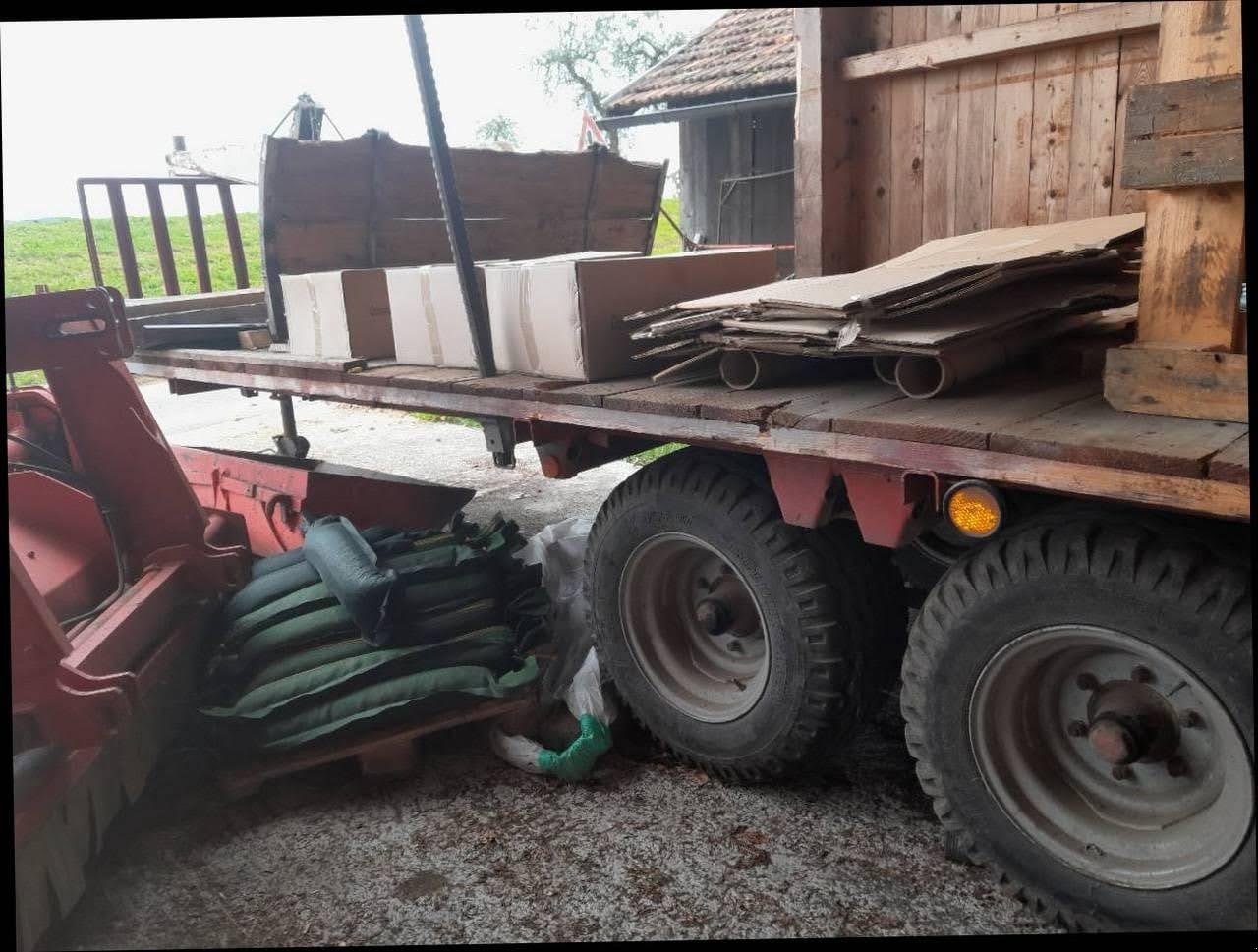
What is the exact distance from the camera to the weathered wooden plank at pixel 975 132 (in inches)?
122

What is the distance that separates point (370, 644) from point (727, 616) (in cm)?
116


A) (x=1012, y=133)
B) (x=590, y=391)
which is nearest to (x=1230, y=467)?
(x=590, y=391)

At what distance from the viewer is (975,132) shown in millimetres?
3213

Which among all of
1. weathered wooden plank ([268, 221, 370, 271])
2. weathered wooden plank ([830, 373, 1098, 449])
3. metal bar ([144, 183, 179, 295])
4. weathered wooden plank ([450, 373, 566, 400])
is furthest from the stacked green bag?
metal bar ([144, 183, 179, 295])

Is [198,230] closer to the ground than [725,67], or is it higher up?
closer to the ground

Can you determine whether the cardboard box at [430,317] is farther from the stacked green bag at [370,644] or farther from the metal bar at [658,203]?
the metal bar at [658,203]

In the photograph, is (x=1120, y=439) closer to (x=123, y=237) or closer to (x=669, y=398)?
(x=669, y=398)

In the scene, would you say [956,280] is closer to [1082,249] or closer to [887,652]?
[1082,249]

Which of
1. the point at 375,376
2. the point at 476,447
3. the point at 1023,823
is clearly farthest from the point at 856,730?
the point at 476,447

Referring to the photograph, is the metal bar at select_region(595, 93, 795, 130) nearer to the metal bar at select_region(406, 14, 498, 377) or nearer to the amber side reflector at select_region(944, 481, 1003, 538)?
the metal bar at select_region(406, 14, 498, 377)

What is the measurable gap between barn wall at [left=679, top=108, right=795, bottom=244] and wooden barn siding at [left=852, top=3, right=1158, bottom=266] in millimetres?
5897

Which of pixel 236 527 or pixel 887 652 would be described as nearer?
pixel 887 652

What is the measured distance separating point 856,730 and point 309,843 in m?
1.58

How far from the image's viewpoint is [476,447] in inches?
314
